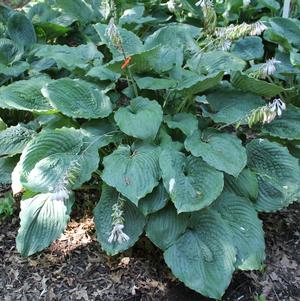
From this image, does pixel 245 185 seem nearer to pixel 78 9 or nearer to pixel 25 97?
pixel 25 97

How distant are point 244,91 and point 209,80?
18.6 inches

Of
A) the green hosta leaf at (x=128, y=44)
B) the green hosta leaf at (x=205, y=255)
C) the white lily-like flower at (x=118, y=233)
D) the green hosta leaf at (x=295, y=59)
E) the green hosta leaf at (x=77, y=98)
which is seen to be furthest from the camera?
the green hosta leaf at (x=295, y=59)

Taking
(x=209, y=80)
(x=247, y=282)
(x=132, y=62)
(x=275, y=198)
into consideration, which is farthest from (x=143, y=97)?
(x=247, y=282)

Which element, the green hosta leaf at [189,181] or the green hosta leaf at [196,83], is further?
the green hosta leaf at [196,83]

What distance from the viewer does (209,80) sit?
9.94ft

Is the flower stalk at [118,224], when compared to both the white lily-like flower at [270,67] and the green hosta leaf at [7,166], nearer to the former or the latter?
the green hosta leaf at [7,166]

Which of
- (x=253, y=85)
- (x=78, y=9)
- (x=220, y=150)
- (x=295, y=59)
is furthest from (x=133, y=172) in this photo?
(x=78, y=9)

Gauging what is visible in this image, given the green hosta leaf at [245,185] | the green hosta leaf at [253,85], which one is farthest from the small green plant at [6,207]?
the green hosta leaf at [253,85]

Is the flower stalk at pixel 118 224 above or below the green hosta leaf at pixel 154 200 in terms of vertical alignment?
above

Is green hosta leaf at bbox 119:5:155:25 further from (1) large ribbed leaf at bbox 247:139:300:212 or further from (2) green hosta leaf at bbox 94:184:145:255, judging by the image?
(2) green hosta leaf at bbox 94:184:145:255

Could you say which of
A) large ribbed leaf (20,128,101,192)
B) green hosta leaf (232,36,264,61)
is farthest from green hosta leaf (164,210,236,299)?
green hosta leaf (232,36,264,61)

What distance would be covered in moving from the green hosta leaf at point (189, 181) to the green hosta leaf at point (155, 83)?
0.51m

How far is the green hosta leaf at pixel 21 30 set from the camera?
4.57 meters

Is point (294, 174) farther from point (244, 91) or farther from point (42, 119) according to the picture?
point (42, 119)
